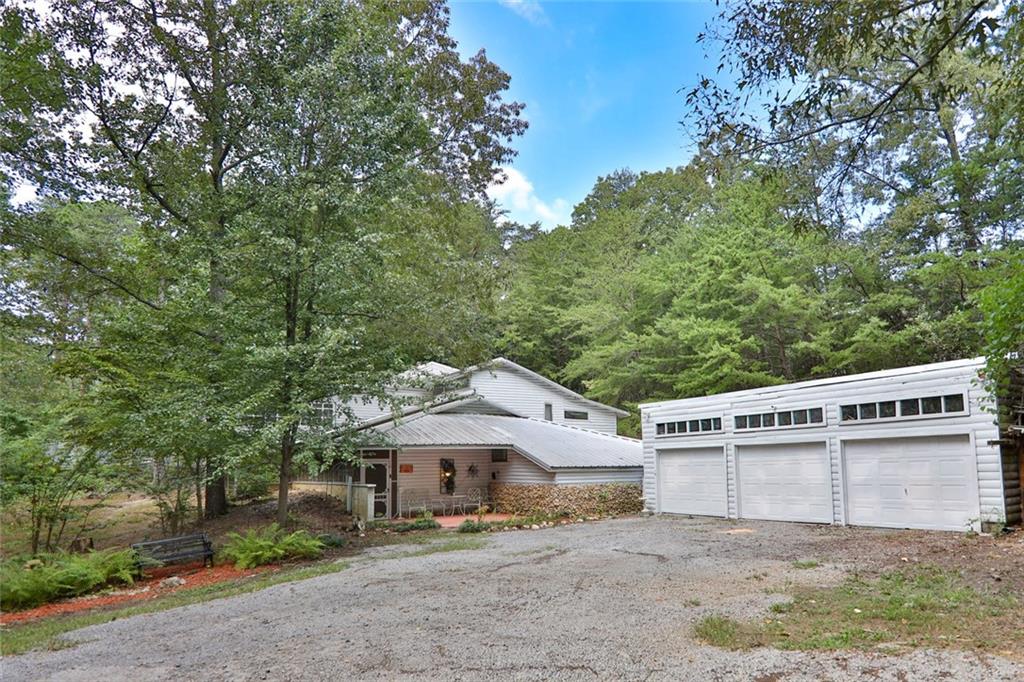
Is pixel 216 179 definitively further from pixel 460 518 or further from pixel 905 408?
pixel 905 408

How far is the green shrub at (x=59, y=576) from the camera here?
8883mm

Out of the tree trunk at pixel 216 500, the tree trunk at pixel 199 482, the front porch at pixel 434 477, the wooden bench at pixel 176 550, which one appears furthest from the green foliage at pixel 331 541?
the tree trunk at pixel 216 500

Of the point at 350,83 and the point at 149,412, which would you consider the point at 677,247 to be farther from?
the point at 149,412

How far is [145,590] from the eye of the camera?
Answer: 977 cm

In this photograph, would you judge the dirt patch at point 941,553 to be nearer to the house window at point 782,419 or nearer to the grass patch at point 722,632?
the house window at point 782,419

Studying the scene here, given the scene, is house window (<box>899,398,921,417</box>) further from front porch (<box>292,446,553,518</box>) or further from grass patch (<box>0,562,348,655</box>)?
grass patch (<box>0,562,348,655</box>)

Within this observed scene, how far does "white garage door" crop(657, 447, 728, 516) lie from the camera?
16188 millimetres

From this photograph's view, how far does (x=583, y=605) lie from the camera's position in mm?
6789

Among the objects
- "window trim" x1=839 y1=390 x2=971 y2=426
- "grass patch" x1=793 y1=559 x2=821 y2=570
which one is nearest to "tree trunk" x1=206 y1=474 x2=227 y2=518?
"grass patch" x1=793 y1=559 x2=821 y2=570

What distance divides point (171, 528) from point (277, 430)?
16.5 ft

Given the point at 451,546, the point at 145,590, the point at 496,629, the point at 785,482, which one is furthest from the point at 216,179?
the point at 785,482

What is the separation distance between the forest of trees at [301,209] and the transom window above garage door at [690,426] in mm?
4858

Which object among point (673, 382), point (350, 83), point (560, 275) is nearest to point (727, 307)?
point (673, 382)

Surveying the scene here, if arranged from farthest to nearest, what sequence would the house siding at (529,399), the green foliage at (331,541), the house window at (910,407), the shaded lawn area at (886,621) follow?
the house siding at (529,399) → the green foliage at (331,541) → the house window at (910,407) → the shaded lawn area at (886,621)
